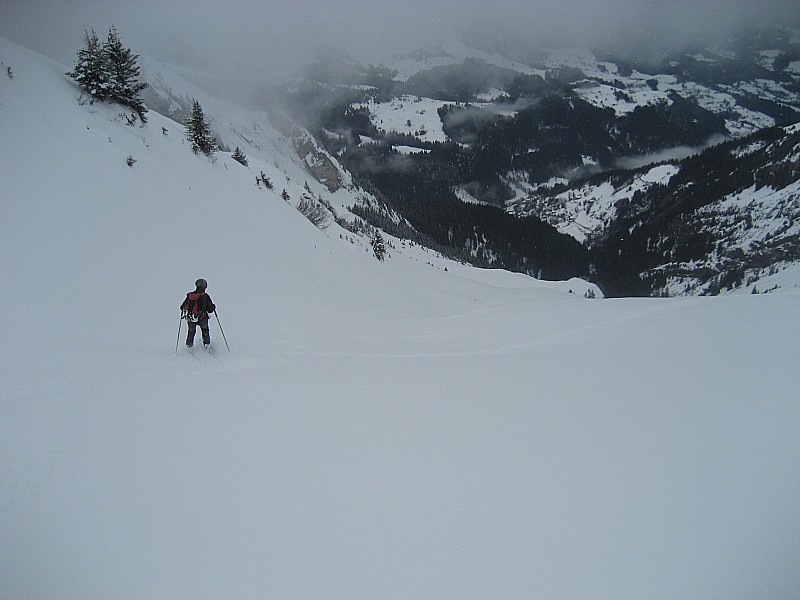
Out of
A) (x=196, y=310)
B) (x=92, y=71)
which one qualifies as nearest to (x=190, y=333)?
(x=196, y=310)

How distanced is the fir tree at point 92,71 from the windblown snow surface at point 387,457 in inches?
530

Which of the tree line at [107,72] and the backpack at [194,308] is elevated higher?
the tree line at [107,72]

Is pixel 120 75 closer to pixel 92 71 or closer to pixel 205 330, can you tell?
pixel 92 71

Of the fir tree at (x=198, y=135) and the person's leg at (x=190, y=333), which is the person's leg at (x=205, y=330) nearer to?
the person's leg at (x=190, y=333)

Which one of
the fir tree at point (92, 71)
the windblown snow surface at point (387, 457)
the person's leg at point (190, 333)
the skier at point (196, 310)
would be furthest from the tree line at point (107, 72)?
the person's leg at point (190, 333)

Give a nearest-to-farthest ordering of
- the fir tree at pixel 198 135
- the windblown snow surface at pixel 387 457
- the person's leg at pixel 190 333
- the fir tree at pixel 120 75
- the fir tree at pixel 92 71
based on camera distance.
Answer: the windblown snow surface at pixel 387 457
the person's leg at pixel 190 333
the fir tree at pixel 92 71
the fir tree at pixel 120 75
the fir tree at pixel 198 135

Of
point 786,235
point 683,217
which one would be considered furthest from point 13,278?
point 683,217

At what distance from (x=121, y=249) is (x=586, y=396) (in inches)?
516

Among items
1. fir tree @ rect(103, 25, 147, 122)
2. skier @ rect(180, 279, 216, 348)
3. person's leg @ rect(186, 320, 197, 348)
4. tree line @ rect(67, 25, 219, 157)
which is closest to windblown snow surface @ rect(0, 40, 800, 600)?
person's leg @ rect(186, 320, 197, 348)

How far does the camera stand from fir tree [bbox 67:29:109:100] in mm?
18438

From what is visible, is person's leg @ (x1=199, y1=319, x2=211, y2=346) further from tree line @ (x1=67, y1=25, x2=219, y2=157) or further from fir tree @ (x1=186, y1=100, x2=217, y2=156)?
fir tree @ (x1=186, y1=100, x2=217, y2=156)

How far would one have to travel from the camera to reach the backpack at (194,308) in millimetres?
7750

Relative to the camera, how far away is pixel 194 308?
7.78m

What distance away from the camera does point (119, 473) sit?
341 centimetres
